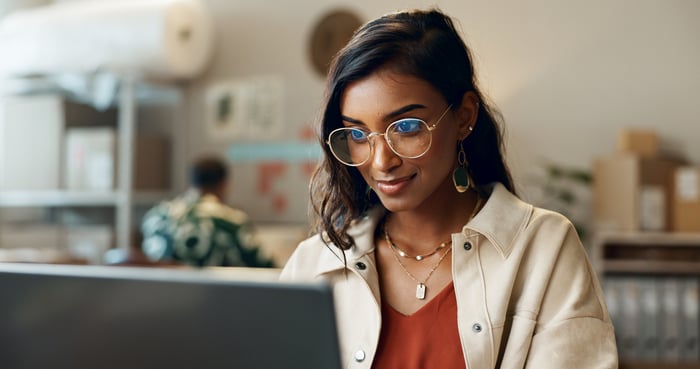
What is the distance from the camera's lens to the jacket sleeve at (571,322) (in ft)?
3.71

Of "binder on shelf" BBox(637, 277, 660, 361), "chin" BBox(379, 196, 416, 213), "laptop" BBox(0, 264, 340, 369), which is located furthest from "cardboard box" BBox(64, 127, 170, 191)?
"laptop" BBox(0, 264, 340, 369)

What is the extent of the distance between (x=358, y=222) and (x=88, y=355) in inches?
27.8

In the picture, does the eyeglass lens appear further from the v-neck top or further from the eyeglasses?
the v-neck top

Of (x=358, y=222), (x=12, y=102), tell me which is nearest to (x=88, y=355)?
(x=358, y=222)

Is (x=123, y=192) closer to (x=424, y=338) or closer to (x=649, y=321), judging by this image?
(x=649, y=321)

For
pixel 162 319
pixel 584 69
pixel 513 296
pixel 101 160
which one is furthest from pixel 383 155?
pixel 101 160

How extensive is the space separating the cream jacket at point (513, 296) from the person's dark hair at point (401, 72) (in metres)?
0.06

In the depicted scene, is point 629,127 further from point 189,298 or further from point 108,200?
point 189,298

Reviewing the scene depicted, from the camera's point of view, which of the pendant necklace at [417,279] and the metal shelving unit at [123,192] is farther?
the metal shelving unit at [123,192]

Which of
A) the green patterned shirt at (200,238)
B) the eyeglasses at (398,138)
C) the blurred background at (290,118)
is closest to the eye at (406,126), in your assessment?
the eyeglasses at (398,138)

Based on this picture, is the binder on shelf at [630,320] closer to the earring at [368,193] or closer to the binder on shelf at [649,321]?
the binder on shelf at [649,321]

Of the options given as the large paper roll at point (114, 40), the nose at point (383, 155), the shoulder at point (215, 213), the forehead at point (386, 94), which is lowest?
the shoulder at point (215, 213)

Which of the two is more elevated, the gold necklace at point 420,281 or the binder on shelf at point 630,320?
the gold necklace at point 420,281

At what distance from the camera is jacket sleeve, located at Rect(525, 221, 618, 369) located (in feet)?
3.71
